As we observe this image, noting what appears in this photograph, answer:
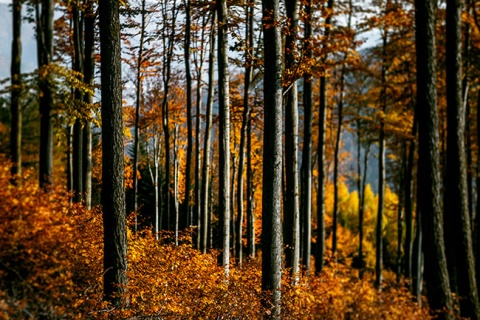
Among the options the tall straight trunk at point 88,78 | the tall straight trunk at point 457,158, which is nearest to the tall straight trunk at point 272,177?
the tall straight trunk at point 457,158

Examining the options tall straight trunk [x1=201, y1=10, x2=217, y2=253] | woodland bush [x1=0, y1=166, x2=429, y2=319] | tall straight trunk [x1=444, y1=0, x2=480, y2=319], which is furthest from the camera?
tall straight trunk [x1=201, y1=10, x2=217, y2=253]

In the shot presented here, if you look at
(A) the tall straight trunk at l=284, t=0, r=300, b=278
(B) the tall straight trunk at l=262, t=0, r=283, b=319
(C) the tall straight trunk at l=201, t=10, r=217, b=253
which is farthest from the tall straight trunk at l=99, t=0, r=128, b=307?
(C) the tall straight trunk at l=201, t=10, r=217, b=253

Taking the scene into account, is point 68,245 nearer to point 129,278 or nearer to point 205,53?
point 129,278

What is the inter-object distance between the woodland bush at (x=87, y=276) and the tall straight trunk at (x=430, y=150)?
2.68 metres

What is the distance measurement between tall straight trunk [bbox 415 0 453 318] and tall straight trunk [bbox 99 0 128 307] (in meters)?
6.14

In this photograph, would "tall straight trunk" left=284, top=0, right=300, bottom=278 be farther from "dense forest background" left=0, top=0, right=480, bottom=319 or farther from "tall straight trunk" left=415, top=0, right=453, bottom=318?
"tall straight trunk" left=415, top=0, right=453, bottom=318

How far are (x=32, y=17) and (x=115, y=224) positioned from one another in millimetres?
11773

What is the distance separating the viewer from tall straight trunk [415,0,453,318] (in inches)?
372

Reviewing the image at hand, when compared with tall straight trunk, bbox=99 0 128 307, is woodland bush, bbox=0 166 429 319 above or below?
below

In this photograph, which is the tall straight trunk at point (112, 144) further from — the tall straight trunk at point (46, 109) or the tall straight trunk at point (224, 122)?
the tall straight trunk at point (46, 109)

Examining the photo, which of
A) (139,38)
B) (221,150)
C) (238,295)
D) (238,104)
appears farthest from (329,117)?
(238,295)

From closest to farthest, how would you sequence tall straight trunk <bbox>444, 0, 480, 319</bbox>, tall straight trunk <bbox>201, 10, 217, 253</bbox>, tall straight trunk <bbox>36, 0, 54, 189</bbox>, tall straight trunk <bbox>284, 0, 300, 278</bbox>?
tall straight trunk <bbox>284, 0, 300, 278</bbox> < tall straight trunk <bbox>444, 0, 480, 319</bbox> < tall straight trunk <bbox>36, 0, 54, 189</bbox> < tall straight trunk <bbox>201, 10, 217, 253</bbox>

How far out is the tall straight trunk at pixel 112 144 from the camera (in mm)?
7168

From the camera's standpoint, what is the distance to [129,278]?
793 cm
